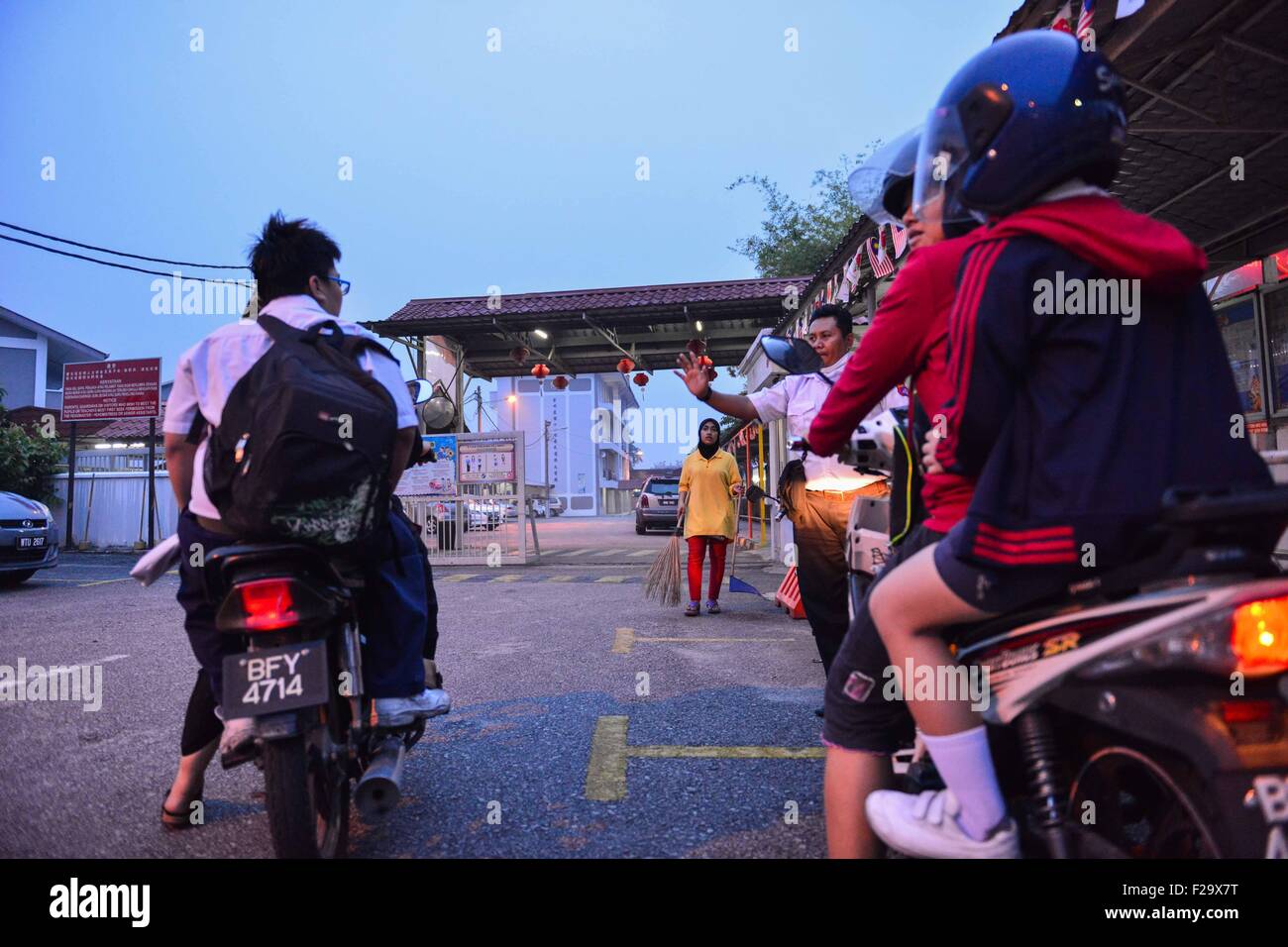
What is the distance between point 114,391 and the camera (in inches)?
655

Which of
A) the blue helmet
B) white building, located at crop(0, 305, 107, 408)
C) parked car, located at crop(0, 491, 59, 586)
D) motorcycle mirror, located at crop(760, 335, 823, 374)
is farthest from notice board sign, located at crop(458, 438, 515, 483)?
white building, located at crop(0, 305, 107, 408)

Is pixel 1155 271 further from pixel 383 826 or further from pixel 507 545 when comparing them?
pixel 507 545

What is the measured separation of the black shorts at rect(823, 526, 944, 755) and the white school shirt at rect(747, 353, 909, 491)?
1850 mm

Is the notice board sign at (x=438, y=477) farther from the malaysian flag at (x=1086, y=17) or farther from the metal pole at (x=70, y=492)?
the malaysian flag at (x=1086, y=17)

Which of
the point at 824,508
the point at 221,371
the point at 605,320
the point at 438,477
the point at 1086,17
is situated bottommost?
the point at 824,508

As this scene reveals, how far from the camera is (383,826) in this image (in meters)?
2.51

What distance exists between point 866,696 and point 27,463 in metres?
19.2

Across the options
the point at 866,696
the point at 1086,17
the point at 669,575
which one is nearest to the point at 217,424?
the point at 866,696

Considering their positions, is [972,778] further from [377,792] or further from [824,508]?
[824,508]

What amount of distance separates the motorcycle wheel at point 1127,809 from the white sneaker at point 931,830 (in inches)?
4.9

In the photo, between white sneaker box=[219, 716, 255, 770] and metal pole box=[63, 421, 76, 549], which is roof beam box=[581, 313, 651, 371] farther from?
white sneaker box=[219, 716, 255, 770]

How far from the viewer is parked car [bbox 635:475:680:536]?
23.7 metres

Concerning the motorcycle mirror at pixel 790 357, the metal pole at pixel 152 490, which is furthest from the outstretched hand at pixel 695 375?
the metal pole at pixel 152 490
